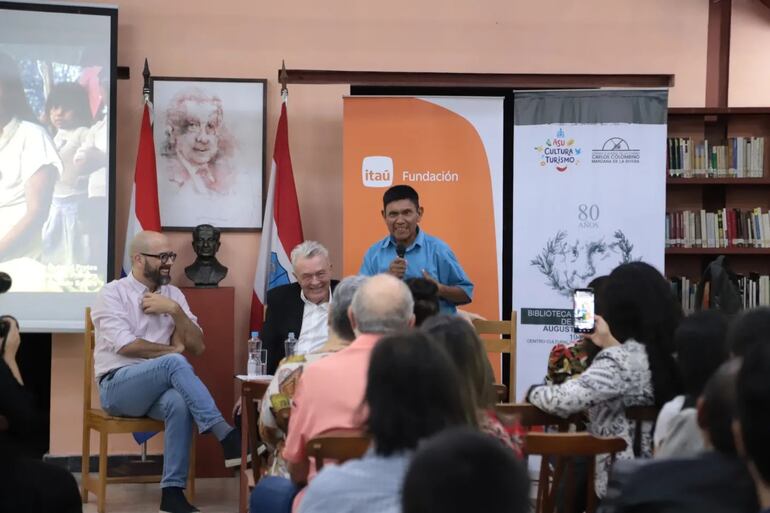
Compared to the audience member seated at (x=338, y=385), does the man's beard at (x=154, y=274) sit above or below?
above

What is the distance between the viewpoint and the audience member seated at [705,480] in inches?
59.0

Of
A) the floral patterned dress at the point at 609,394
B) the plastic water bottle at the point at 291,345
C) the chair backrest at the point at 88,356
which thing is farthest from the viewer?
the chair backrest at the point at 88,356

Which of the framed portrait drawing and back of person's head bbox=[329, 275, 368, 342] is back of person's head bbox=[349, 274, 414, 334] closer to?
back of person's head bbox=[329, 275, 368, 342]

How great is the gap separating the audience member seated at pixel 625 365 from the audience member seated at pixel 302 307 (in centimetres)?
208

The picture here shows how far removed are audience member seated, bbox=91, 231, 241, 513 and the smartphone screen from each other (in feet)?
7.55

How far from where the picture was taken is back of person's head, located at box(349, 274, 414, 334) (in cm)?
287

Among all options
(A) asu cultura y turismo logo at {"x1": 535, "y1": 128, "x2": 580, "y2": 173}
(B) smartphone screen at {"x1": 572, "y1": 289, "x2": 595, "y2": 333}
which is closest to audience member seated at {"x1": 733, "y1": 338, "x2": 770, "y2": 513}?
(B) smartphone screen at {"x1": 572, "y1": 289, "x2": 595, "y2": 333}

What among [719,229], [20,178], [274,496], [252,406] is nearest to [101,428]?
[252,406]

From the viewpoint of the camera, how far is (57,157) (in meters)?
6.12

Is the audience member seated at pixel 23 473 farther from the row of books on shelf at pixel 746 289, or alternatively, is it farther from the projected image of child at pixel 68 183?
the row of books on shelf at pixel 746 289

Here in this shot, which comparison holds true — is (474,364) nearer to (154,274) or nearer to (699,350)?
(699,350)

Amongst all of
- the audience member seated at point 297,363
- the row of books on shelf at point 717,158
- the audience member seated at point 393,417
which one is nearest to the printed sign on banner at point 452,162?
the row of books on shelf at point 717,158

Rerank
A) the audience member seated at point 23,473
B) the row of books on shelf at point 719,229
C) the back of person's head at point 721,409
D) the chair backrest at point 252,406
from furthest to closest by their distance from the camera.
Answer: the row of books on shelf at point 719,229
the chair backrest at point 252,406
the audience member seated at point 23,473
the back of person's head at point 721,409

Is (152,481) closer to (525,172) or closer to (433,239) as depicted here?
(433,239)
